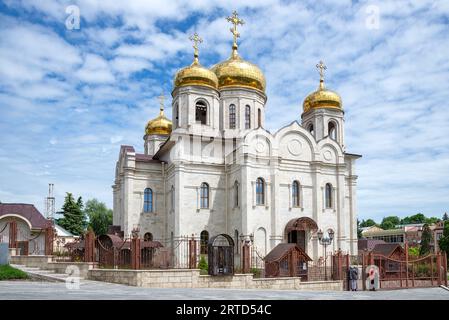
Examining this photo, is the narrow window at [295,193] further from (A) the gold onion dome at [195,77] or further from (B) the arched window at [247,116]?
(A) the gold onion dome at [195,77]

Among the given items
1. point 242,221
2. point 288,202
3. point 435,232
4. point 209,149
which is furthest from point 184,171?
point 435,232

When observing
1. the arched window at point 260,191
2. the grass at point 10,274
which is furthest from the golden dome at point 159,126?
the grass at point 10,274

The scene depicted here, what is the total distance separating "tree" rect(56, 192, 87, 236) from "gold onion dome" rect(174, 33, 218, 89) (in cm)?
2825

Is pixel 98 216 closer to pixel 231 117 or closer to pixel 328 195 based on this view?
pixel 231 117

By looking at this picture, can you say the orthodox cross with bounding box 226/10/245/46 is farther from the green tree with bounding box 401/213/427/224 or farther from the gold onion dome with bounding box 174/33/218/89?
the green tree with bounding box 401/213/427/224

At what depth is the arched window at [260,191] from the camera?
2843 centimetres

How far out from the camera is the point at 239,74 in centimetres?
3272

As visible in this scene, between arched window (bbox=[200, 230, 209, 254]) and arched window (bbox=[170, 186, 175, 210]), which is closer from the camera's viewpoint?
arched window (bbox=[200, 230, 209, 254])

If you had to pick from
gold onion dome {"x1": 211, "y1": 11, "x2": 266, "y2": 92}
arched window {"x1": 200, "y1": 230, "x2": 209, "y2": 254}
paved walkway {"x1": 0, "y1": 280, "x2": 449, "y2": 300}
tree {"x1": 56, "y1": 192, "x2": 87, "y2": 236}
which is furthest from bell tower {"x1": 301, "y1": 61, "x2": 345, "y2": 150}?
tree {"x1": 56, "y1": 192, "x2": 87, "y2": 236}

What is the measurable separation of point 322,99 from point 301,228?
11.2 metres

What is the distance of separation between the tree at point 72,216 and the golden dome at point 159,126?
56.7 feet

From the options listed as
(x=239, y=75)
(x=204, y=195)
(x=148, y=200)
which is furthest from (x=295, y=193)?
(x=148, y=200)

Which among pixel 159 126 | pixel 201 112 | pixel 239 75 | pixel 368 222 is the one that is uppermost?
pixel 239 75

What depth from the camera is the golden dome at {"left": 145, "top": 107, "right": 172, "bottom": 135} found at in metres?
42.4
